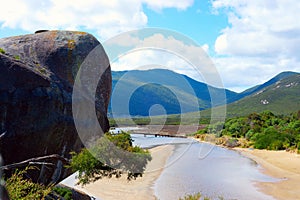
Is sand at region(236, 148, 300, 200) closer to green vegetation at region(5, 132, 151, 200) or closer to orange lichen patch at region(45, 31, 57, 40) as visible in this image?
green vegetation at region(5, 132, 151, 200)

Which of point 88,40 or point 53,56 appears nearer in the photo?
point 53,56

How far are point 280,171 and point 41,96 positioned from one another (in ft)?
122

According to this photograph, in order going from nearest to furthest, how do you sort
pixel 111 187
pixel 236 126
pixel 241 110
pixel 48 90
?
pixel 48 90, pixel 111 187, pixel 236 126, pixel 241 110

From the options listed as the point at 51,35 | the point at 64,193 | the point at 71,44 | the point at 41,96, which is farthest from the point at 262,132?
the point at 41,96

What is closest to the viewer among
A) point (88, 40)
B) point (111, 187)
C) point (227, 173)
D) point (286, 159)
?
point (88, 40)

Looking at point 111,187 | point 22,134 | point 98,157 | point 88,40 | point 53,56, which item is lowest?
point 111,187

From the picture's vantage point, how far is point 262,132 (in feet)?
250

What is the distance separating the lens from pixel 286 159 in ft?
168

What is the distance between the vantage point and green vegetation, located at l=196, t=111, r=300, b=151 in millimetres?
64375

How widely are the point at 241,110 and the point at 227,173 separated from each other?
15329 cm

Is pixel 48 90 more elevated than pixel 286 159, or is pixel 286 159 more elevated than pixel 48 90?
pixel 48 90

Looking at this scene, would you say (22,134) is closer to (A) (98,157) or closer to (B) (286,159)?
(A) (98,157)

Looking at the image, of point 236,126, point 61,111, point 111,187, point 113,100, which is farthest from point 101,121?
point 236,126

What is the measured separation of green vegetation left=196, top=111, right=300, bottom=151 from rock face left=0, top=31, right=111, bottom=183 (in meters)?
50.0
